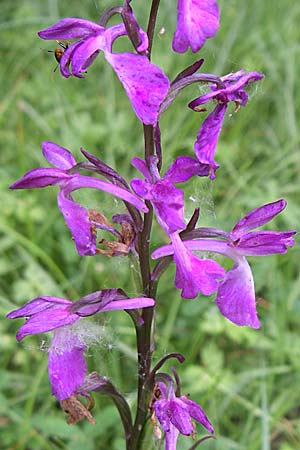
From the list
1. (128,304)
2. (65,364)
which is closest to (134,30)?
(128,304)

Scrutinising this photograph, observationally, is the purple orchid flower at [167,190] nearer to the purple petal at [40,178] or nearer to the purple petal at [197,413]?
the purple petal at [40,178]

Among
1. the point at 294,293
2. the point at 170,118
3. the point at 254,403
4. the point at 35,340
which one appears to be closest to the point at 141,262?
the point at 254,403

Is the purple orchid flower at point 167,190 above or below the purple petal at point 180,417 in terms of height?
above

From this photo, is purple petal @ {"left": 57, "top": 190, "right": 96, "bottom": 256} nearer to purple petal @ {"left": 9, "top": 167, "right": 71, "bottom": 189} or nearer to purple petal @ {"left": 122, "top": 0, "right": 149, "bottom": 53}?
purple petal @ {"left": 9, "top": 167, "right": 71, "bottom": 189}

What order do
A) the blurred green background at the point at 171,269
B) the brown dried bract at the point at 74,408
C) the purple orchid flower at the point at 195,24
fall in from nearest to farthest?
the purple orchid flower at the point at 195,24 < the brown dried bract at the point at 74,408 < the blurred green background at the point at 171,269

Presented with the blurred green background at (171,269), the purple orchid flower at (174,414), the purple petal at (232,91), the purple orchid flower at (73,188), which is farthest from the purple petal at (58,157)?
the purple orchid flower at (174,414)

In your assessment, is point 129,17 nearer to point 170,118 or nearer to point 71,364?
point 71,364

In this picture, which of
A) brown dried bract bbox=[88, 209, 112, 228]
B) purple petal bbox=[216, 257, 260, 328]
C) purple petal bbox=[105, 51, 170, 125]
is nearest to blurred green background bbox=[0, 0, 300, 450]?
brown dried bract bbox=[88, 209, 112, 228]

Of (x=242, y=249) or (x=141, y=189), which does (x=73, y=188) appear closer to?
(x=141, y=189)
